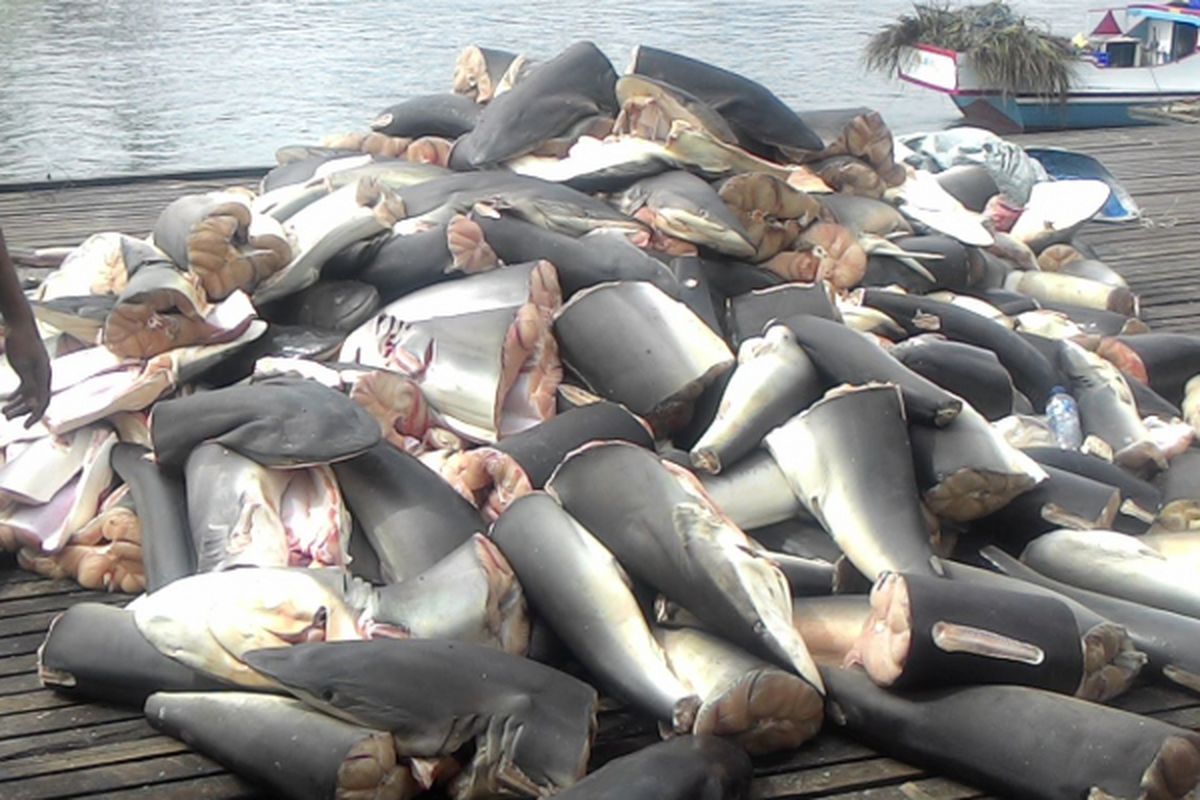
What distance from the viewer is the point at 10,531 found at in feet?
12.1

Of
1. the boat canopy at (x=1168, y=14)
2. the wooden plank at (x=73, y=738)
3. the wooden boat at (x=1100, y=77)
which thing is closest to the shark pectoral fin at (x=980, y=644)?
the wooden plank at (x=73, y=738)

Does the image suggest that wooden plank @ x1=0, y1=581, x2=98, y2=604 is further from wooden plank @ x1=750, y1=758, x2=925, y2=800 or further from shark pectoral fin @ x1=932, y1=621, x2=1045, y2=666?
shark pectoral fin @ x1=932, y1=621, x2=1045, y2=666

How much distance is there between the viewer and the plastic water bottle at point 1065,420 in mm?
3994

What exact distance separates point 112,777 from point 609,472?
1.09 meters

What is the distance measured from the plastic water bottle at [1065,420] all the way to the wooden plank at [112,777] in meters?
2.23

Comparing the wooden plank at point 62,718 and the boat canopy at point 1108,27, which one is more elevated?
the wooden plank at point 62,718

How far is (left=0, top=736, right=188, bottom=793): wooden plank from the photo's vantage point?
2854 millimetres

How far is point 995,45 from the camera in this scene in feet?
53.9

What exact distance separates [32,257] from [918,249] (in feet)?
9.18

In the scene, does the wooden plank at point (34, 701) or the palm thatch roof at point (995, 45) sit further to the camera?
the palm thatch roof at point (995, 45)

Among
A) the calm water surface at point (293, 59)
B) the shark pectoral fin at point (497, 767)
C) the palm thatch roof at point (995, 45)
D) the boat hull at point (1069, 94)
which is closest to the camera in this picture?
the shark pectoral fin at point (497, 767)

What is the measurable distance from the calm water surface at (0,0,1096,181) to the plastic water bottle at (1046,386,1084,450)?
10.9 meters

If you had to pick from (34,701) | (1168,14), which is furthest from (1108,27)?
(34,701)

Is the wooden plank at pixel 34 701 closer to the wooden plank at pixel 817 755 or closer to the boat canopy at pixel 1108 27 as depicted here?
the wooden plank at pixel 817 755
